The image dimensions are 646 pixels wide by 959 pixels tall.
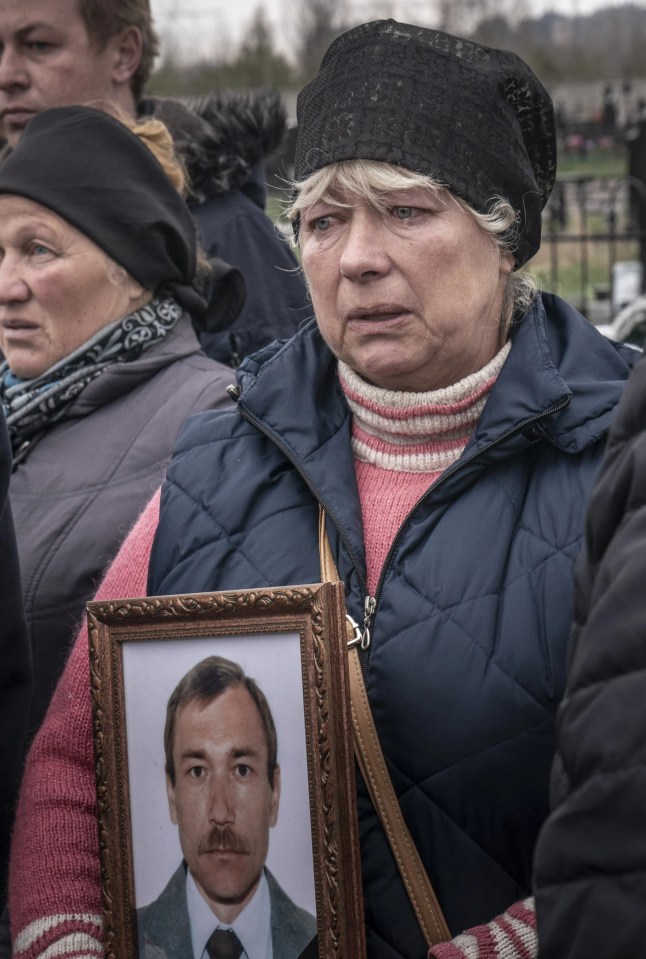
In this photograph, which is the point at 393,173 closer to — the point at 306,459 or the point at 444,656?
the point at 306,459

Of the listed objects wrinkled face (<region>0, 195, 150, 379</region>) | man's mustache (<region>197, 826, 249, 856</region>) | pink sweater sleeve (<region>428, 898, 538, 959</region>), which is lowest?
pink sweater sleeve (<region>428, 898, 538, 959</region>)

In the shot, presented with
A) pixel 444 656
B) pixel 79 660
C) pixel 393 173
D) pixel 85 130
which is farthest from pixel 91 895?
pixel 85 130

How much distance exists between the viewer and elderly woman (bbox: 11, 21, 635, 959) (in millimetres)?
1854

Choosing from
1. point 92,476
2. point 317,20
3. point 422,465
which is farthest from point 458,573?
point 317,20

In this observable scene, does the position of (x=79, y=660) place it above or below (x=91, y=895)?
above

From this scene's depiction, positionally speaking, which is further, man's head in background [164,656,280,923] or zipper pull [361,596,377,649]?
zipper pull [361,596,377,649]

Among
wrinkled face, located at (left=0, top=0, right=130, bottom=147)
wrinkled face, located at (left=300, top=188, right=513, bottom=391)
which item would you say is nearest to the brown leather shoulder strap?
wrinkled face, located at (left=300, top=188, right=513, bottom=391)

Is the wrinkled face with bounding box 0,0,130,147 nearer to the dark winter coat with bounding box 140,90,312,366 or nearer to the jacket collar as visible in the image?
the dark winter coat with bounding box 140,90,312,366

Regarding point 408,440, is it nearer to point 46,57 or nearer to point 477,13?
point 46,57

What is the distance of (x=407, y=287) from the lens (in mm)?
2072

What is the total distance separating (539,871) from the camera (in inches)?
45.6

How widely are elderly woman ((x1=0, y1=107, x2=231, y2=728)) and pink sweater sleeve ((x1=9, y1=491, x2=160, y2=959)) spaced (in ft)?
1.94

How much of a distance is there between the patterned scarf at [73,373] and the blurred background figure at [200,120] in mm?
347

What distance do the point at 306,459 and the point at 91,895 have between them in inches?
30.5
